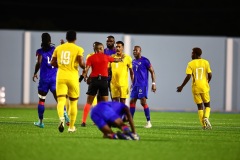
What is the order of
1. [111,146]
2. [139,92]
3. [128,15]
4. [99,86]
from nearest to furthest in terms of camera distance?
[111,146] < [99,86] < [139,92] < [128,15]

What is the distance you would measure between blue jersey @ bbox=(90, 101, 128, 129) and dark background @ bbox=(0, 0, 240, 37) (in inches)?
1668

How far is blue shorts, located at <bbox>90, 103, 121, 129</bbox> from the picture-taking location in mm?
15367

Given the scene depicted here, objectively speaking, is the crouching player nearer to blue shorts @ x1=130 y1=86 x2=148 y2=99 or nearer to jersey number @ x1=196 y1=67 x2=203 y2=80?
jersey number @ x1=196 y1=67 x2=203 y2=80

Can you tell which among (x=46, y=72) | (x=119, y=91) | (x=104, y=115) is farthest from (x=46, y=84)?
(x=104, y=115)

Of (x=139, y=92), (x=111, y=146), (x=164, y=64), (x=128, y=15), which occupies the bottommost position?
(x=111, y=146)

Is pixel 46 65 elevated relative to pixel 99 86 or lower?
elevated

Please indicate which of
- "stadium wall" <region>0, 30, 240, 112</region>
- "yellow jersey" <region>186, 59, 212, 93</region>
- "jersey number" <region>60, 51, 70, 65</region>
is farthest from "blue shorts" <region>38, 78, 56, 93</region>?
"stadium wall" <region>0, 30, 240, 112</region>

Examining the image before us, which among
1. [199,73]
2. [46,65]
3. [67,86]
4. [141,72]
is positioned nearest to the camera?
[67,86]

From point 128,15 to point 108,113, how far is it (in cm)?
4573

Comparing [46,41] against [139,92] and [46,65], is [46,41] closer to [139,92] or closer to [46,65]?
[46,65]

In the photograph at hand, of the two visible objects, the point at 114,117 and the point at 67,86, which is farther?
the point at 67,86

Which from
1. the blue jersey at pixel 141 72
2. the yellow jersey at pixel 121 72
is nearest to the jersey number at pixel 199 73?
the blue jersey at pixel 141 72

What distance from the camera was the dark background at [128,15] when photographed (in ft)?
191

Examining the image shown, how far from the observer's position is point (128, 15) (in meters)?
60.7
